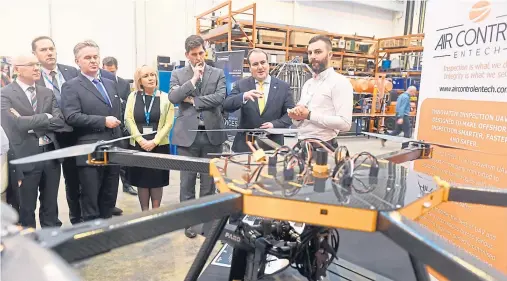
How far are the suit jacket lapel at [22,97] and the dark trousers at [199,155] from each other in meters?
1.08

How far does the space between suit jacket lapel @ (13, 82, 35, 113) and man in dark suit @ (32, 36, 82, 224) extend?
0.24m

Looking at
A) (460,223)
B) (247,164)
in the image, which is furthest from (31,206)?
(460,223)

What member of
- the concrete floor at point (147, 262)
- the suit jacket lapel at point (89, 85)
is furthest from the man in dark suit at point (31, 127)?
the concrete floor at point (147, 262)

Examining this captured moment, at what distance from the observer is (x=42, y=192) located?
2.53 metres

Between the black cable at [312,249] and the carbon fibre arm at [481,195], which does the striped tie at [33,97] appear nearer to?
the black cable at [312,249]

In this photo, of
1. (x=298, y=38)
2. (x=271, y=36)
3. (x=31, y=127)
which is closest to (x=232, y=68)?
(x=271, y=36)

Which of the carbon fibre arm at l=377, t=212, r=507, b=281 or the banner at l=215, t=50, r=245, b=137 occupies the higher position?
the banner at l=215, t=50, r=245, b=137

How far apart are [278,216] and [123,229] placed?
16.1 inches

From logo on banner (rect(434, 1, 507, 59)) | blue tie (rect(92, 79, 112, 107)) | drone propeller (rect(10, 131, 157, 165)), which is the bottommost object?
drone propeller (rect(10, 131, 157, 165))

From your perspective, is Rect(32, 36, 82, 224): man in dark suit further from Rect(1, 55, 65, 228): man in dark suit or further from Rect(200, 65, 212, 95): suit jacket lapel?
Rect(200, 65, 212, 95): suit jacket lapel

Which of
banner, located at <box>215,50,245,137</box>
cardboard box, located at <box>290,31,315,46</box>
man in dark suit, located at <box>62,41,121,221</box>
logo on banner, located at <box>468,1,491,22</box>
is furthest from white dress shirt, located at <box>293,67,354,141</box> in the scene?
cardboard box, located at <box>290,31,315,46</box>

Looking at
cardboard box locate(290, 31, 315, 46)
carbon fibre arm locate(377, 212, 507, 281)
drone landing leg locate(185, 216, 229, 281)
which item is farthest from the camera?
cardboard box locate(290, 31, 315, 46)

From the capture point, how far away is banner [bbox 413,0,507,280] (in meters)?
1.71

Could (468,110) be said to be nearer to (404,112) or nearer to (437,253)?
(437,253)
